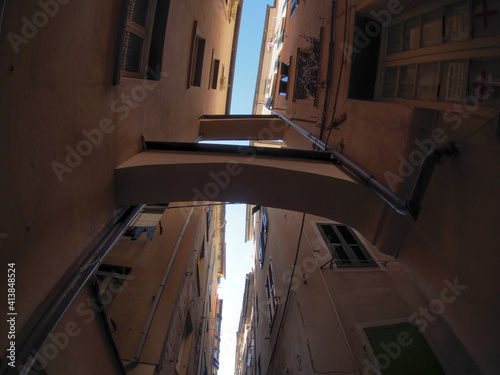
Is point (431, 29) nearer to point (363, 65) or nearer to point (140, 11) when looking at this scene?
point (363, 65)

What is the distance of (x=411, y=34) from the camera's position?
3578 mm

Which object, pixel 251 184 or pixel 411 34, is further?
pixel 251 184

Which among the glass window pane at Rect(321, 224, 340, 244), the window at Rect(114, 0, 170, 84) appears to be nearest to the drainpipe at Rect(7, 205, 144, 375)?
the window at Rect(114, 0, 170, 84)

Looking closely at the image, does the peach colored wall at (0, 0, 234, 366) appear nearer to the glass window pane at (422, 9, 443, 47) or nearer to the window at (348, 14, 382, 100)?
the window at (348, 14, 382, 100)

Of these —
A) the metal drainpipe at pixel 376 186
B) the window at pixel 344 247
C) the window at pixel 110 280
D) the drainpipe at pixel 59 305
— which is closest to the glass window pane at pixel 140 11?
the drainpipe at pixel 59 305

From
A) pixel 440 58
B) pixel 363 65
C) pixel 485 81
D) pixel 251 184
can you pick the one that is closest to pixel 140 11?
pixel 251 184

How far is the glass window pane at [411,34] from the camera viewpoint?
3.43 m

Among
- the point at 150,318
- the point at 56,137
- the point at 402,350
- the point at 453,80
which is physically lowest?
the point at 150,318

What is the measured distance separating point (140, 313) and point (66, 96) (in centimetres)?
506

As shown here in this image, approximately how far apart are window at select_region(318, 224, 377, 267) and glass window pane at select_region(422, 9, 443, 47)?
541cm

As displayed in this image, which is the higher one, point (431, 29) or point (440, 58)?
point (431, 29)

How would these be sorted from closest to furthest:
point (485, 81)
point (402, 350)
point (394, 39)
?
point (485, 81) → point (394, 39) → point (402, 350)

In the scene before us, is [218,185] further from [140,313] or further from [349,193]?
[140,313]

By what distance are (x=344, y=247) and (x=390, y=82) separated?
500cm
